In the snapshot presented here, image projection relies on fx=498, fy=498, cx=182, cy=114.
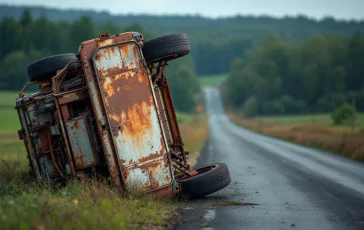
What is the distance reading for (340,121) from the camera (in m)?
47.6

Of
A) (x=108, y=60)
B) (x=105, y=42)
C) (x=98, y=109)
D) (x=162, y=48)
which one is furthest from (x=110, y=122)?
(x=162, y=48)

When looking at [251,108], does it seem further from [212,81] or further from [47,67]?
[212,81]

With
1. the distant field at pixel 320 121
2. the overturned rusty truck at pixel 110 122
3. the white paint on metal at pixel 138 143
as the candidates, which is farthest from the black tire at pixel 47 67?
the distant field at pixel 320 121

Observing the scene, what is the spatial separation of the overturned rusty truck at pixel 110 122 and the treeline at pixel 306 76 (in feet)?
272

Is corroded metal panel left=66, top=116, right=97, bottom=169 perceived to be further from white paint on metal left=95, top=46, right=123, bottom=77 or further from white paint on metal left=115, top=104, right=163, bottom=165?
white paint on metal left=95, top=46, right=123, bottom=77

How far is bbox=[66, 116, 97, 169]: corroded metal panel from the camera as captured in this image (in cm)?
1012

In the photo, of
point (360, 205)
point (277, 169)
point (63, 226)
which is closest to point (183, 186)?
point (360, 205)

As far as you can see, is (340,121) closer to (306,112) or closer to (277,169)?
(277,169)

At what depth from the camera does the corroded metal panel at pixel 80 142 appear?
10.1 meters

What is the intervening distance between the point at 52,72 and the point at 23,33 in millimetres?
92622

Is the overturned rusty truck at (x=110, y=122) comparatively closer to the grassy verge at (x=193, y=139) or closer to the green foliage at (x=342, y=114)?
the grassy verge at (x=193, y=139)

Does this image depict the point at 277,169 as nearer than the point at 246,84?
Yes

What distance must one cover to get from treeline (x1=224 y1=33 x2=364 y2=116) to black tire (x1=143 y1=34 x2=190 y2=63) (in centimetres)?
8234

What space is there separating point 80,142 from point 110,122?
852mm
